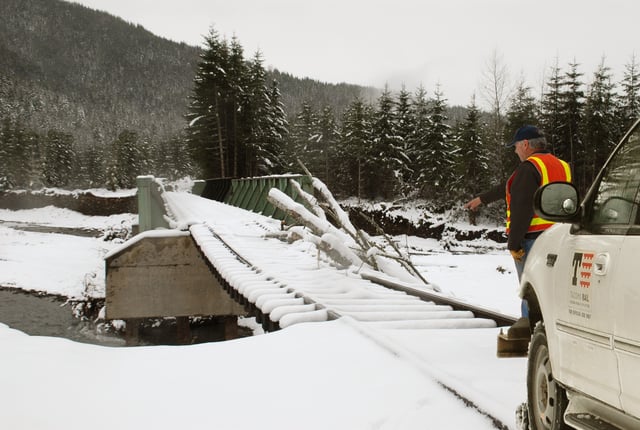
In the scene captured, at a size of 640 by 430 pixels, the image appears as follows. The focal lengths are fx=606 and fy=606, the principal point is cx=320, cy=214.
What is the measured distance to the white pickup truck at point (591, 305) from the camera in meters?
2.00

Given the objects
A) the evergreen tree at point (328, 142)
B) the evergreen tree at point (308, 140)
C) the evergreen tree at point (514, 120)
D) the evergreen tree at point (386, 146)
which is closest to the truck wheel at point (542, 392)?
the evergreen tree at point (514, 120)

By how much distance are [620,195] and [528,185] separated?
2.62 metres

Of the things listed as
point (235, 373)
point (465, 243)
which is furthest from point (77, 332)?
point (465, 243)

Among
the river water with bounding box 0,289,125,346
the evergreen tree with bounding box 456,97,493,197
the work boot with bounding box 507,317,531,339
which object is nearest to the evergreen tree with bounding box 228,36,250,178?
the evergreen tree with bounding box 456,97,493,197

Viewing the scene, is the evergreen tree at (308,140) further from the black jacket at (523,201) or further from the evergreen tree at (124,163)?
the black jacket at (523,201)

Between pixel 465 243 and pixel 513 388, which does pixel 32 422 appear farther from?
pixel 465 243

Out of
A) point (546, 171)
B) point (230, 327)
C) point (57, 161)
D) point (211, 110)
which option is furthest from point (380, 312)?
point (57, 161)

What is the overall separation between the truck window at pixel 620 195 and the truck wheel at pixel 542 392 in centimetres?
68

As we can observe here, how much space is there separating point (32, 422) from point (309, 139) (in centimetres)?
6092

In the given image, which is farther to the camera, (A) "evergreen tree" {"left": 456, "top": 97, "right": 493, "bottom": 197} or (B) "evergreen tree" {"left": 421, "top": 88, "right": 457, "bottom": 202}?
(B) "evergreen tree" {"left": 421, "top": 88, "right": 457, "bottom": 202}

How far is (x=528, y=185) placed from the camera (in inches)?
194

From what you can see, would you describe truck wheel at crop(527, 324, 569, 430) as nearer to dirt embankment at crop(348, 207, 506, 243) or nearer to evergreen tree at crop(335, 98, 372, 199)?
dirt embankment at crop(348, 207, 506, 243)

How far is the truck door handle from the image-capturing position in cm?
217

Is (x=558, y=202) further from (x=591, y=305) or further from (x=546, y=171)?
(x=546, y=171)
